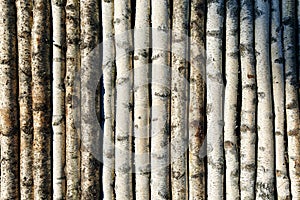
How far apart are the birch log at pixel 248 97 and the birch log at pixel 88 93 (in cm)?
85

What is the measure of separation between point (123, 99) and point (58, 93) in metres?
0.39

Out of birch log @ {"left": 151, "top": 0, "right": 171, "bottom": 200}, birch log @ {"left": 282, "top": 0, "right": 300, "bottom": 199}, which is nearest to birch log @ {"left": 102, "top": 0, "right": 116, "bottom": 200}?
birch log @ {"left": 151, "top": 0, "right": 171, "bottom": 200}

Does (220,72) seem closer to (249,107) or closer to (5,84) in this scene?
(249,107)

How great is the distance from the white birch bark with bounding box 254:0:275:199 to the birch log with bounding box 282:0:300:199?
0.09 metres

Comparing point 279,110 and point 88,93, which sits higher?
point 88,93

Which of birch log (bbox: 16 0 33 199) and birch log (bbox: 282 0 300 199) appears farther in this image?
birch log (bbox: 16 0 33 199)

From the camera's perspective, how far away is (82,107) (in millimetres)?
2158

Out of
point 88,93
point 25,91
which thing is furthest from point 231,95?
point 25,91

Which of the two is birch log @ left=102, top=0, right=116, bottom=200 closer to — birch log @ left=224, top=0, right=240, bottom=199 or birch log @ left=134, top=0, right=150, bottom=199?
birch log @ left=134, top=0, right=150, bottom=199

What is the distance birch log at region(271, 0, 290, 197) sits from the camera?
2.08 metres

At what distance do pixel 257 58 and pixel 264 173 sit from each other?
66 centimetres

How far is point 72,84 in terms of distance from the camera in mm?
2154

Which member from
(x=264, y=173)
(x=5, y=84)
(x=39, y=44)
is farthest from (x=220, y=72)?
(x=5, y=84)

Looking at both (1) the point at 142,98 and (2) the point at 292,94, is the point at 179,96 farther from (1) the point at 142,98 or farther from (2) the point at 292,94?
(2) the point at 292,94
